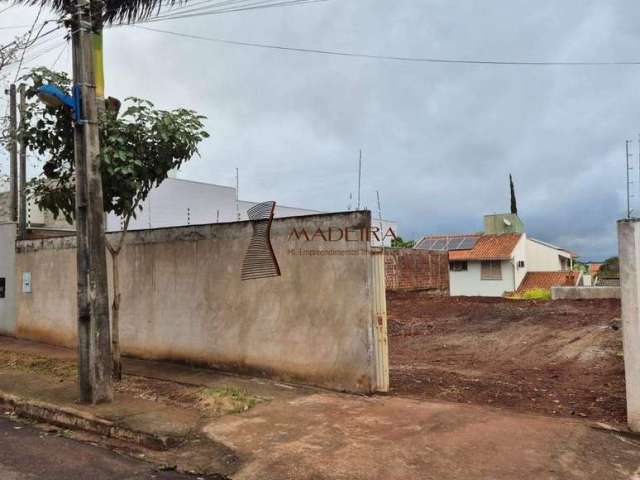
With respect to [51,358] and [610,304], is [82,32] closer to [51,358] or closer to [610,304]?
[51,358]

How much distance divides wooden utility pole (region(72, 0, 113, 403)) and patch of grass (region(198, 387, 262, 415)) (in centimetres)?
117

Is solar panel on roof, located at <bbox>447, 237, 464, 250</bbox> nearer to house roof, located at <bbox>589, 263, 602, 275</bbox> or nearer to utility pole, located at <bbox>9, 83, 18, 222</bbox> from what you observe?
house roof, located at <bbox>589, 263, 602, 275</bbox>

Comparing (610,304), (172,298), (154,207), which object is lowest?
(610,304)

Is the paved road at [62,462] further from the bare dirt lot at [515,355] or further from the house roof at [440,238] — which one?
the house roof at [440,238]

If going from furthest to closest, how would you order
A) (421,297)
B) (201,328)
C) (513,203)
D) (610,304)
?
(513,203) < (421,297) < (610,304) < (201,328)

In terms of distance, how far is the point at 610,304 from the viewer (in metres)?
17.1

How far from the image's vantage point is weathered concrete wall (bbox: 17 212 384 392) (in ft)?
23.0

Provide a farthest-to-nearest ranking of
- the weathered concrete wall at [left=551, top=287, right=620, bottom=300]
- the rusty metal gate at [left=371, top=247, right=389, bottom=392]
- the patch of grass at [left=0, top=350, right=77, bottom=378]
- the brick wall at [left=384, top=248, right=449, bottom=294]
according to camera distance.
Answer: the brick wall at [left=384, top=248, right=449, bottom=294] → the weathered concrete wall at [left=551, top=287, right=620, bottom=300] → the patch of grass at [left=0, top=350, right=77, bottom=378] → the rusty metal gate at [left=371, top=247, right=389, bottom=392]

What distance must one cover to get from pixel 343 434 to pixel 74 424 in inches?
123

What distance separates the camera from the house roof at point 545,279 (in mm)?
36156

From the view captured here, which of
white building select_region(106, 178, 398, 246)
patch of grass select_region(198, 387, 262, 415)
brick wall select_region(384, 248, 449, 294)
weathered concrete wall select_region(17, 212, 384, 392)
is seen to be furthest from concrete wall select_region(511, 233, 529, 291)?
patch of grass select_region(198, 387, 262, 415)

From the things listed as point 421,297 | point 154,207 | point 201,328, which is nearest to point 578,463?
point 201,328

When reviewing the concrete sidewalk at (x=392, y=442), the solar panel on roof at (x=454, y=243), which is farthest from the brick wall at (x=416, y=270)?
the solar panel on roof at (x=454, y=243)

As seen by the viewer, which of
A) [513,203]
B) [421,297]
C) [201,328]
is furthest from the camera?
[513,203]
